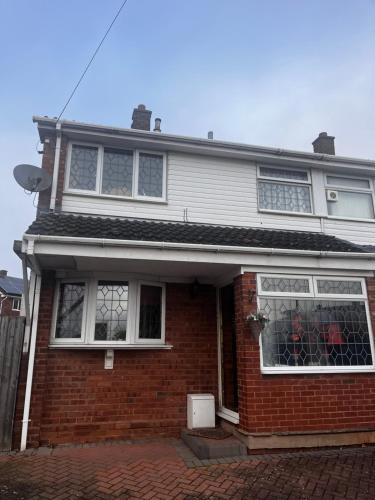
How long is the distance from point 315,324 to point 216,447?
8.41 feet

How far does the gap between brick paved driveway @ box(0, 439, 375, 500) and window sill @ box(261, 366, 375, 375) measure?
45.1 inches

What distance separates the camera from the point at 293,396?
216 inches

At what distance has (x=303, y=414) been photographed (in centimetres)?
544

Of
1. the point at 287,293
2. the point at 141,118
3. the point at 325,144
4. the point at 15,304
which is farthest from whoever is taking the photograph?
the point at 15,304

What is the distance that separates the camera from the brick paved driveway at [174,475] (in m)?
3.87

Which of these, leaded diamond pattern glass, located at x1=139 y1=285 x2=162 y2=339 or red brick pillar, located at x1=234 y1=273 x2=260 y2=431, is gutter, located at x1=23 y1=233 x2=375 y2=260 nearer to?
red brick pillar, located at x1=234 y1=273 x2=260 y2=431

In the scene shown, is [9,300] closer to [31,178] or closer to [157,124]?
[157,124]

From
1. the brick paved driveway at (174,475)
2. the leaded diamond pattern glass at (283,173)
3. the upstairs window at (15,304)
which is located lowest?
the brick paved driveway at (174,475)

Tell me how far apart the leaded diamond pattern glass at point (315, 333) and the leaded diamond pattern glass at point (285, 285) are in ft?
0.57

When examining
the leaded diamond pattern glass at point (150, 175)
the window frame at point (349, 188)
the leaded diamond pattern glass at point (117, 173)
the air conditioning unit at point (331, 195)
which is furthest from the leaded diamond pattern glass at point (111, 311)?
the air conditioning unit at point (331, 195)

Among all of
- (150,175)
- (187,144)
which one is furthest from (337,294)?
(150,175)

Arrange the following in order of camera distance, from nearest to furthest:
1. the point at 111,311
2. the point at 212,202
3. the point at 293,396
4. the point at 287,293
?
the point at 293,396
the point at 287,293
the point at 111,311
the point at 212,202

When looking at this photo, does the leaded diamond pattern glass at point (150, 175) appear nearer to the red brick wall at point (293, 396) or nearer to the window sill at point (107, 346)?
the red brick wall at point (293, 396)

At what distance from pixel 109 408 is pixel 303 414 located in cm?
319
